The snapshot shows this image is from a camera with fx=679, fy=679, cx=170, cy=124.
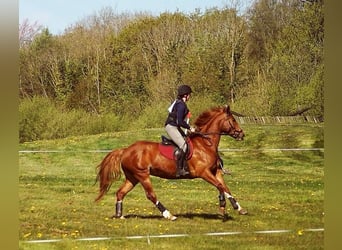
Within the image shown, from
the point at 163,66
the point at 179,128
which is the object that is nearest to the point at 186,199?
the point at 179,128

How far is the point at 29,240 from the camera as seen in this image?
4.36 m

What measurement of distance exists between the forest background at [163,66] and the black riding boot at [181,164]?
26cm

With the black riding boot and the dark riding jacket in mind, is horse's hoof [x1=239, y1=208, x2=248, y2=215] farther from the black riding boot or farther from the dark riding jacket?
the dark riding jacket

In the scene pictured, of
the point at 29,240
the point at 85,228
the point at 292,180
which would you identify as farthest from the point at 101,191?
the point at 292,180

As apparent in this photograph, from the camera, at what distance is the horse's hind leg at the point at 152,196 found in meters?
4.57

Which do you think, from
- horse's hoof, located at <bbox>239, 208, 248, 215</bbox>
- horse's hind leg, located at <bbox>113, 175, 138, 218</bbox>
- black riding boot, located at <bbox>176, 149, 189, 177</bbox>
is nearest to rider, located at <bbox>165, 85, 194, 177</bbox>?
black riding boot, located at <bbox>176, 149, 189, 177</bbox>

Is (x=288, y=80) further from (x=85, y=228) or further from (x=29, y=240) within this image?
(x=29, y=240)

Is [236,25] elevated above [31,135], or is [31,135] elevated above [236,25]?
[236,25]

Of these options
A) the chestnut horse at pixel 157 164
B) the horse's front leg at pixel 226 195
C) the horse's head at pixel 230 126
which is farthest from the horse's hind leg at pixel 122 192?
the horse's head at pixel 230 126

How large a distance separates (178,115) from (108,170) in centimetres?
60

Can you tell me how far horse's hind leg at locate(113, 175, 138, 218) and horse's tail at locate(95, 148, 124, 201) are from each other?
0.24ft

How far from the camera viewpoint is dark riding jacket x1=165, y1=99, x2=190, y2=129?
457 centimetres

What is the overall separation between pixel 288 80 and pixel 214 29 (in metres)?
0.65
